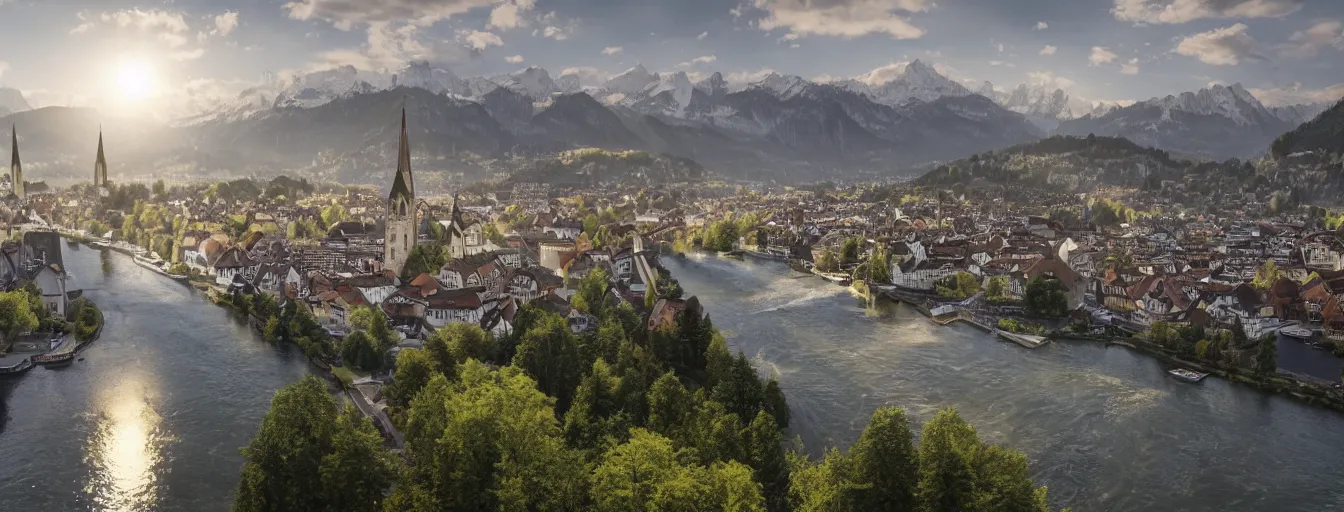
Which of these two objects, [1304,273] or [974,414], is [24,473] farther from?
[1304,273]

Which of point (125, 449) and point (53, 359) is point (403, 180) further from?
point (125, 449)

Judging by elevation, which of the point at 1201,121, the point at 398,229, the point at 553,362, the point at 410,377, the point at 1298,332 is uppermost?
the point at 1201,121

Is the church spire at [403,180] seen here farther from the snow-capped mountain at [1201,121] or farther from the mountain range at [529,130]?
the snow-capped mountain at [1201,121]

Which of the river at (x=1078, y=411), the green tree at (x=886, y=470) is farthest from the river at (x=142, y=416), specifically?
the river at (x=1078, y=411)

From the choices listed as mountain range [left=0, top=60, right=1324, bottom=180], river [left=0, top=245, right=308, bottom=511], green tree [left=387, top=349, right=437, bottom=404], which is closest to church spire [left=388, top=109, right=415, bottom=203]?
river [left=0, top=245, right=308, bottom=511]

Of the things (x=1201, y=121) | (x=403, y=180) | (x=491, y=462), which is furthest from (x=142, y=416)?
(x=1201, y=121)
